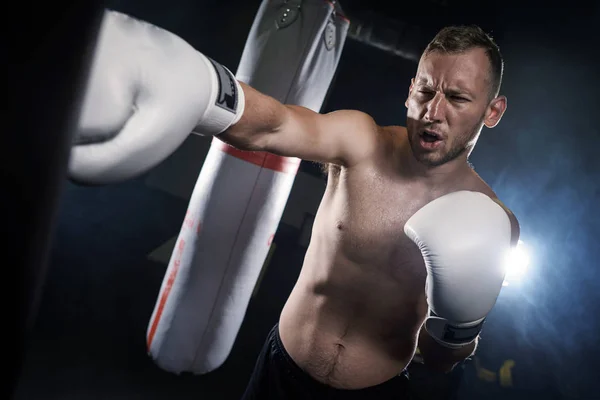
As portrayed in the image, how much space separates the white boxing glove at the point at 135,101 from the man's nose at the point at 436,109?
813 millimetres

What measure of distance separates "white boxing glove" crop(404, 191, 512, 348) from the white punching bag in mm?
1100

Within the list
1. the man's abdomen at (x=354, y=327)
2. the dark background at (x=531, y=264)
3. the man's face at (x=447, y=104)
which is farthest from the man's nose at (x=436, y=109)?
the dark background at (x=531, y=264)

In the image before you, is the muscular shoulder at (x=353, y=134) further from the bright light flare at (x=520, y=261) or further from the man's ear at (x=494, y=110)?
the bright light flare at (x=520, y=261)

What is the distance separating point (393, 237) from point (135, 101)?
3.30 ft

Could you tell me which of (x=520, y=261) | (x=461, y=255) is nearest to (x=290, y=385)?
(x=461, y=255)

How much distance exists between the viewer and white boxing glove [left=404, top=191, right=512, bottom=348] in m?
1.16

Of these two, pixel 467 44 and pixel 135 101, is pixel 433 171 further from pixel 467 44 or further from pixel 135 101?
pixel 135 101

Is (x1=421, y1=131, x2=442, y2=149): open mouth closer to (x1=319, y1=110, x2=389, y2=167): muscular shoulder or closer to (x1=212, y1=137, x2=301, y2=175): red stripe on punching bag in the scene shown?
(x1=319, y1=110, x2=389, y2=167): muscular shoulder

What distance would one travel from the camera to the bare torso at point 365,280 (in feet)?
4.66

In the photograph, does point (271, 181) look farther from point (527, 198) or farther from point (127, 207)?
point (127, 207)

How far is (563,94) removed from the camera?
3.10m

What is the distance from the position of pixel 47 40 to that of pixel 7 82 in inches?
1.6

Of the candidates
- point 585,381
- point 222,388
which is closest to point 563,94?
point 585,381

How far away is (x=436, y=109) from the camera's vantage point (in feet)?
4.32
